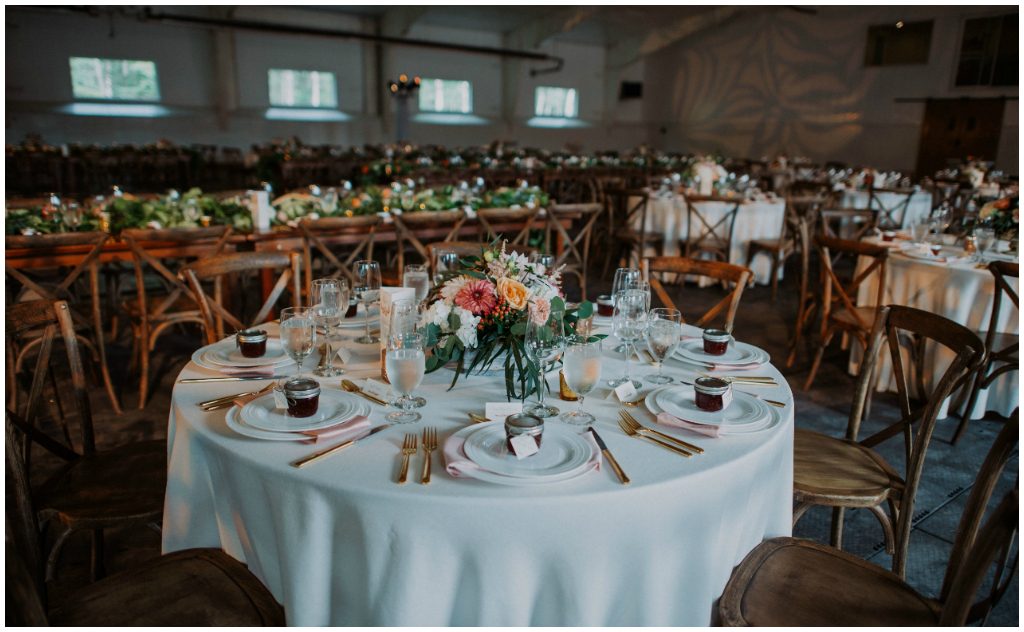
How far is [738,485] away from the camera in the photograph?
1.32 metres

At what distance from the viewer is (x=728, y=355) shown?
191 cm

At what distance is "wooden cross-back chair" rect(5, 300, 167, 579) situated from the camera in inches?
65.3

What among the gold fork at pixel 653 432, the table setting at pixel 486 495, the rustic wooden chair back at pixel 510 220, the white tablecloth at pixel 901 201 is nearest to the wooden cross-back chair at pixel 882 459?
the table setting at pixel 486 495

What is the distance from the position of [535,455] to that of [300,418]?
0.52 meters

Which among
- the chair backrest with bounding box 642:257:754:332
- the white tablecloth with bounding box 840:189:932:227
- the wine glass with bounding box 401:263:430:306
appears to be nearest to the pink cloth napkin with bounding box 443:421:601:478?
the wine glass with bounding box 401:263:430:306

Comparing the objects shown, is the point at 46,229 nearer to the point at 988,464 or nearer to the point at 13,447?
the point at 13,447

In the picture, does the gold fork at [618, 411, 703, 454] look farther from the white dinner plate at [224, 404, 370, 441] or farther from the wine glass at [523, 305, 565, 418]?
the white dinner plate at [224, 404, 370, 441]

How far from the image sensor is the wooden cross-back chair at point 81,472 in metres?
1.66

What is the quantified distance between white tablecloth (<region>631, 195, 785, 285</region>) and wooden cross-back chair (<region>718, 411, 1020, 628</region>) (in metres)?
4.92

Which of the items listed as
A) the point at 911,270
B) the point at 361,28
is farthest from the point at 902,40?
the point at 911,270

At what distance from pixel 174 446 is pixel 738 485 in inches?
47.8

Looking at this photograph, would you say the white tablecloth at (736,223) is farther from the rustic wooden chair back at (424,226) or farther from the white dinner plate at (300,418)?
the white dinner plate at (300,418)

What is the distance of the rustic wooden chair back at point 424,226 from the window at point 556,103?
15208mm

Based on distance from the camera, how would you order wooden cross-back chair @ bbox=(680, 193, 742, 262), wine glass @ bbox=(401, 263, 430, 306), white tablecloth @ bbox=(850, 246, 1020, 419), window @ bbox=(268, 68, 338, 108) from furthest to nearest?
1. window @ bbox=(268, 68, 338, 108)
2. wooden cross-back chair @ bbox=(680, 193, 742, 262)
3. white tablecloth @ bbox=(850, 246, 1020, 419)
4. wine glass @ bbox=(401, 263, 430, 306)
